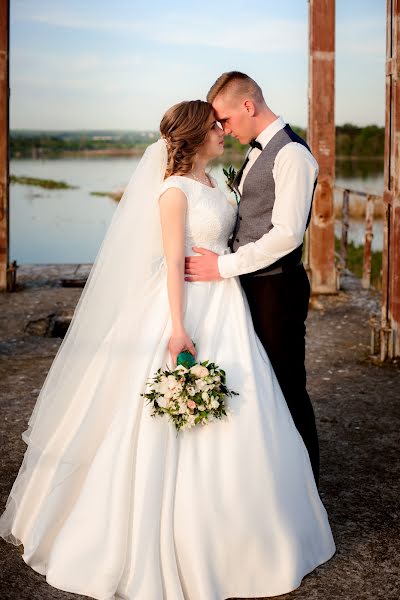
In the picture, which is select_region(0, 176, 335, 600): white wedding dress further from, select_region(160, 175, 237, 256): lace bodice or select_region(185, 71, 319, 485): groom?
select_region(185, 71, 319, 485): groom

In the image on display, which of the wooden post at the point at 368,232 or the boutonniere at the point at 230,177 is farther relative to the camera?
the wooden post at the point at 368,232

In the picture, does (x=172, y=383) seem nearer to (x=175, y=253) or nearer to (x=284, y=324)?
(x=175, y=253)

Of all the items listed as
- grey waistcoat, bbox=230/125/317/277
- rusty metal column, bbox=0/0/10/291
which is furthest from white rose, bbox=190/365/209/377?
rusty metal column, bbox=0/0/10/291

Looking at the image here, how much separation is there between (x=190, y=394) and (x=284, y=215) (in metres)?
0.83

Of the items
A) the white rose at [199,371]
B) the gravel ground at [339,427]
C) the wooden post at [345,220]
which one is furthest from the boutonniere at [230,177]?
the wooden post at [345,220]

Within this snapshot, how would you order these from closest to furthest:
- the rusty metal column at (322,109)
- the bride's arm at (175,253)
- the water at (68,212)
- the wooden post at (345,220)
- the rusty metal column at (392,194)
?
1. the bride's arm at (175,253)
2. the rusty metal column at (392,194)
3. the rusty metal column at (322,109)
4. the wooden post at (345,220)
5. the water at (68,212)

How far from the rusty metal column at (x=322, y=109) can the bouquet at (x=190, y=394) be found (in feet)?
21.2

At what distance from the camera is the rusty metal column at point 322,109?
9242mm

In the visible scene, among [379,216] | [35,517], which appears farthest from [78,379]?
[379,216]

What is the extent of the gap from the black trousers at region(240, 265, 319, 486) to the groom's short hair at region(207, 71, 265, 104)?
0.78 m

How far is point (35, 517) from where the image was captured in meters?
3.63

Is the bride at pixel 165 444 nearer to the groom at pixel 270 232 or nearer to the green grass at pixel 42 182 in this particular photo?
the groom at pixel 270 232

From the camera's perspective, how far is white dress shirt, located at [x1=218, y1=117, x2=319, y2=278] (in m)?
3.37

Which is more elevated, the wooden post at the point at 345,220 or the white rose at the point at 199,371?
the wooden post at the point at 345,220
